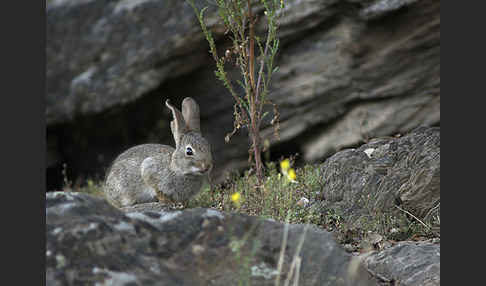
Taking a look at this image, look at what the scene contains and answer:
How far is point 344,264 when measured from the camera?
13.8 ft

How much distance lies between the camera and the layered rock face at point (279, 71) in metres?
10.8

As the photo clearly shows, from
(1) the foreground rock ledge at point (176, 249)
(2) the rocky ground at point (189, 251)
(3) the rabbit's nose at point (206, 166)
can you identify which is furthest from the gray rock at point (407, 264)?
(3) the rabbit's nose at point (206, 166)

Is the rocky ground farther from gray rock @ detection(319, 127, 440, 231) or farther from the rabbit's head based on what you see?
the rabbit's head

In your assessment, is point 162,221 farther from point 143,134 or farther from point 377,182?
point 143,134

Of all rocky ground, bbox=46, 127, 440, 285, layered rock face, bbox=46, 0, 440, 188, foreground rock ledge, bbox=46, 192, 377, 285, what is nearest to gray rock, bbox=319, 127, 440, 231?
rocky ground, bbox=46, 127, 440, 285

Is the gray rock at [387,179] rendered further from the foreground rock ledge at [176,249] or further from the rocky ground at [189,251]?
the foreground rock ledge at [176,249]

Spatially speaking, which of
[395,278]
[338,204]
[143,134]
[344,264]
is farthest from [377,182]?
[143,134]

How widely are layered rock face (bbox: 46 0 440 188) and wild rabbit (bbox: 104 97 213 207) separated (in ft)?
13.6

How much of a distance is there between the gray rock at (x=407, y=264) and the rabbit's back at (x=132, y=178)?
2.91m

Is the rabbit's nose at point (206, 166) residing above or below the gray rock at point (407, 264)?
above

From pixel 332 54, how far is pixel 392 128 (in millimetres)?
1929

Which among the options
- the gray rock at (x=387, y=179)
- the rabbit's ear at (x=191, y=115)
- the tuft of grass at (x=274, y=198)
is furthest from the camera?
the rabbit's ear at (x=191, y=115)

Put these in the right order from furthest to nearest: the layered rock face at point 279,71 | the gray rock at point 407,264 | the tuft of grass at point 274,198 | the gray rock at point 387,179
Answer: the layered rock face at point 279,71 → the tuft of grass at point 274,198 → the gray rock at point 387,179 → the gray rock at point 407,264

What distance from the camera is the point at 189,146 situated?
6.58 m
